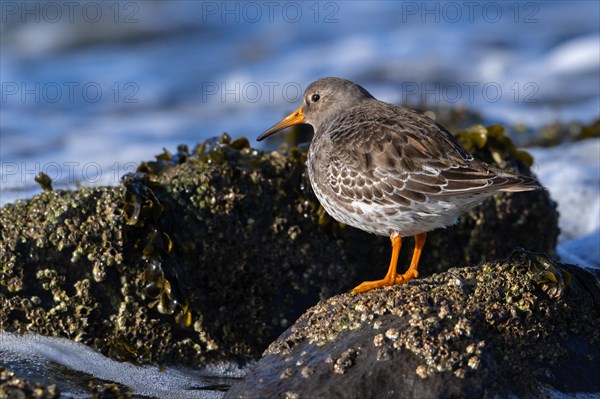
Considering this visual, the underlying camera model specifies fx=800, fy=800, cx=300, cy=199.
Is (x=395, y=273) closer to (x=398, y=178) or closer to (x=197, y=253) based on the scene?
(x=398, y=178)

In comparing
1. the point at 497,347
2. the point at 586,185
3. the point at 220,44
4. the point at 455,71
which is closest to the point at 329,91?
the point at 497,347

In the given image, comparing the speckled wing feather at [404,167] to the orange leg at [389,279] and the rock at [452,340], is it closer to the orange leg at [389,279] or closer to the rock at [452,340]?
the orange leg at [389,279]

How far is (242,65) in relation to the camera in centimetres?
1409

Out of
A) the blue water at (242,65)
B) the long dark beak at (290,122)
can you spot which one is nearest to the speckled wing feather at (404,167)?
the long dark beak at (290,122)

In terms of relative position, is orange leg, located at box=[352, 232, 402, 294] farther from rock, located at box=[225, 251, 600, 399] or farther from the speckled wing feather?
rock, located at box=[225, 251, 600, 399]

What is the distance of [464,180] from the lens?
188 inches

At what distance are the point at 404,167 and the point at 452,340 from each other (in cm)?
143

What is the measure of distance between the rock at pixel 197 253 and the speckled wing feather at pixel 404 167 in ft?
2.41

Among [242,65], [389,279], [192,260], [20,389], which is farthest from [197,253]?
[242,65]

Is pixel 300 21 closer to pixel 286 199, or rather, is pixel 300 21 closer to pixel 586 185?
pixel 586 185

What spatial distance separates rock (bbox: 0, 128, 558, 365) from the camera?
5.12m

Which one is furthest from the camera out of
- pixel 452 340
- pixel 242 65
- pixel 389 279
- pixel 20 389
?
pixel 242 65

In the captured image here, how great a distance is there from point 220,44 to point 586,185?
850 cm

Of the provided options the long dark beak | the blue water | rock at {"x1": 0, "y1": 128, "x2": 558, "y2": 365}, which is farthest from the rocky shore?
the blue water
